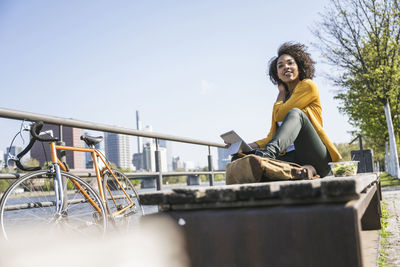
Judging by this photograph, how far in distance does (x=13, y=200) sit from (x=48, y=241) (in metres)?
0.34

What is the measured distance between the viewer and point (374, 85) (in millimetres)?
14805

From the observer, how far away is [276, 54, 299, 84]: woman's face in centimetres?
381

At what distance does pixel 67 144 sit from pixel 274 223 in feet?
8.10

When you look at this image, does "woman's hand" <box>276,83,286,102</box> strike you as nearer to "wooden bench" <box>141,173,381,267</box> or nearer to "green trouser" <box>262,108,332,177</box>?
"green trouser" <box>262,108,332,177</box>

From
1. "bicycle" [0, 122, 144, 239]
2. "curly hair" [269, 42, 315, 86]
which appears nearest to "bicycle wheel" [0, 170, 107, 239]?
"bicycle" [0, 122, 144, 239]

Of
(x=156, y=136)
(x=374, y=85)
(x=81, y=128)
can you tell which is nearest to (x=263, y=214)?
(x=81, y=128)

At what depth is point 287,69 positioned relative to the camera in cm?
381

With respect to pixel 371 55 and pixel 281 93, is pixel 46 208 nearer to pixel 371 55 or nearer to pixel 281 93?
pixel 281 93

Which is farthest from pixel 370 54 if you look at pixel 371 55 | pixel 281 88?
pixel 281 88

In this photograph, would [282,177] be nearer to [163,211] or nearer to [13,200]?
[163,211]

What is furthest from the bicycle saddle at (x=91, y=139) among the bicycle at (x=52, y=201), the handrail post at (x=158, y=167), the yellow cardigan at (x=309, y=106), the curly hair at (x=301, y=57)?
the curly hair at (x=301, y=57)

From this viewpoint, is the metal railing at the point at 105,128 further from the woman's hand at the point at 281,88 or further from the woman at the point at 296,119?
the woman's hand at the point at 281,88

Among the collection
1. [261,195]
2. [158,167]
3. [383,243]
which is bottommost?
[383,243]

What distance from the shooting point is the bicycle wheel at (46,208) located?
2.63 meters
